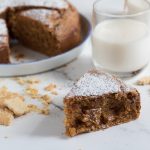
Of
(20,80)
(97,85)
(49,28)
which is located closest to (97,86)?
(97,85)

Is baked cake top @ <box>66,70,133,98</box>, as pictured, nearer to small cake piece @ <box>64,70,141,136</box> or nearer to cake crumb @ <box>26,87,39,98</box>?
small cake piece @ <box>64,70,141,136</box>

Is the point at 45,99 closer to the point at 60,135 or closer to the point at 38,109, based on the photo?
the point at 38,109

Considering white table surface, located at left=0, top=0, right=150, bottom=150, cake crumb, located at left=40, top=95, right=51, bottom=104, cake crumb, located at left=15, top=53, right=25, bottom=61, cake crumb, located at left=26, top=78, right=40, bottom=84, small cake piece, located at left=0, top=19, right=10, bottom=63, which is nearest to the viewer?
white table surface, located at left=0, top=0, right=150, bottom=150

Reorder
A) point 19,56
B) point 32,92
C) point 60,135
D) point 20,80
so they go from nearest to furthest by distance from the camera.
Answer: point 60,135
point 32,92
point 20,80
point 19,56

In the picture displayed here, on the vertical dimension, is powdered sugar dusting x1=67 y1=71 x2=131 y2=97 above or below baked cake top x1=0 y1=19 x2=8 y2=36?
above

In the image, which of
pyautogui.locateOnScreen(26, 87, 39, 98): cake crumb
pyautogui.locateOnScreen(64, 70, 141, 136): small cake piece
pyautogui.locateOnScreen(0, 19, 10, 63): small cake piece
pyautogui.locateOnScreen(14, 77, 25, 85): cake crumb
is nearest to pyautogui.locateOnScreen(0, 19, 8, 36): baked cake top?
pyautogui.locateOnScreen(0, 19, 10, 63): small cake piece

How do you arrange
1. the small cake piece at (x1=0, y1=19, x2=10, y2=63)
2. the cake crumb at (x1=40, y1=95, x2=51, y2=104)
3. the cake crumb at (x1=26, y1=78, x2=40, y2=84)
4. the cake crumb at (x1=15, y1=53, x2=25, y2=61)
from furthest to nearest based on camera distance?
the cake crumb at (x1=15, y1=53, x2=25, y2=61) → the small cake piece at (x1=0, y1=19, x2=10, y2=63) → the cake crumb at (x1=26, y1=78, x2=40, y2=84) → the cake crumb at (x1=40, y1=95, x2=51, y2=104)

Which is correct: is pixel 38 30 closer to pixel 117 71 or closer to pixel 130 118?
pixel 117 71
